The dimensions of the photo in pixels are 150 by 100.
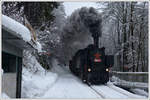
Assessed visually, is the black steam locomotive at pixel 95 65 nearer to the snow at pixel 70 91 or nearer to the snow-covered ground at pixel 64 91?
the snow at pixel 70 91

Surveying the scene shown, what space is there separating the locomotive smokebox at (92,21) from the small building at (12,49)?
12142mm

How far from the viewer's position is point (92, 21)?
76.2 ft

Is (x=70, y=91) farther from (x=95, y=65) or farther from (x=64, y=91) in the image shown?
(x=95, y=65)

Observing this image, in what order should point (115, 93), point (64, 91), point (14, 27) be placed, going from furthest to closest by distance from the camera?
point (64, 91) < point (115, 93) < point (14, 27)

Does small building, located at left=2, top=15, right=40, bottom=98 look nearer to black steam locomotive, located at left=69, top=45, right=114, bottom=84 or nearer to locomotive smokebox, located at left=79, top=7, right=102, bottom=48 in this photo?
black steam locomotive, located at left=69, top=45, right=114, bottom=84

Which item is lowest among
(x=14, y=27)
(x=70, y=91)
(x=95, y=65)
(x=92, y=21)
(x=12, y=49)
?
(x=70, y=91)

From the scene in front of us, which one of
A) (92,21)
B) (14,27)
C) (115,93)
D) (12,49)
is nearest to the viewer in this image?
(14,27)

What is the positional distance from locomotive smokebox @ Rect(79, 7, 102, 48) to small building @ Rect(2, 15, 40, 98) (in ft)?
39.8

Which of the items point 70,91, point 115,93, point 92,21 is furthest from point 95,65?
point 115,93

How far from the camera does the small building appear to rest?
7.68 meters

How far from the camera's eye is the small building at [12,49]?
25.2ft

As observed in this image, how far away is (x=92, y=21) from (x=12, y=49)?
48.5ft

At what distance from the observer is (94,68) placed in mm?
19125

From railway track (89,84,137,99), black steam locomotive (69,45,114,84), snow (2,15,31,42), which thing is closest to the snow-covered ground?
railway track (89,84,137,99)
